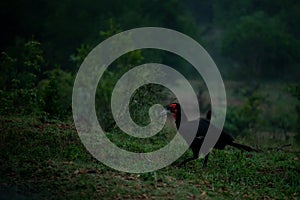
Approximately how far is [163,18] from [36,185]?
35.7m

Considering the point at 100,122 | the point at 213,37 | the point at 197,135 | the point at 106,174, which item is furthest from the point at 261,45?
the point at 106,174

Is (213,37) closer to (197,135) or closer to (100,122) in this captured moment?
(100,122)

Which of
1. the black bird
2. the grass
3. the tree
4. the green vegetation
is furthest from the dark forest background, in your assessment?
the black bird

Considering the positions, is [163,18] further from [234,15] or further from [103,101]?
[103,101]

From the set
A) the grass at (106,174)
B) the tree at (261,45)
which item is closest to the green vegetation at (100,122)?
the grass at (106,174)

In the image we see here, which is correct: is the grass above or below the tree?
below

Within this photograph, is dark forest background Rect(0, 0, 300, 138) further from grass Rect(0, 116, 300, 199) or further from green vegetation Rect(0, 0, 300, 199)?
grass Rect(0, 116, 300, 199)

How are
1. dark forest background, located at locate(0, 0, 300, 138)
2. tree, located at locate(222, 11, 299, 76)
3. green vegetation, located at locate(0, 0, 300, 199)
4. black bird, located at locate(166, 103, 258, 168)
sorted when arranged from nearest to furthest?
green vegetation, located at locate(0, 0, 300, 199)
black bird, located at locate(166, 103, 258, 168)
dark forest background, located at locate(0, 0, 300, 138)
tree, located at locate(222, 11, 299, 76)

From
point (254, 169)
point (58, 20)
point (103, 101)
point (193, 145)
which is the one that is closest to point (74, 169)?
point (193, 145)

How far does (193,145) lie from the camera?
10.9 m

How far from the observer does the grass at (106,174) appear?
8.62m

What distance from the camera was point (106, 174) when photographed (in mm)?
9484

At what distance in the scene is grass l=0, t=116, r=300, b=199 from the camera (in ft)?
→ 28.3

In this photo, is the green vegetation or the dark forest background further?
the dark forest background
